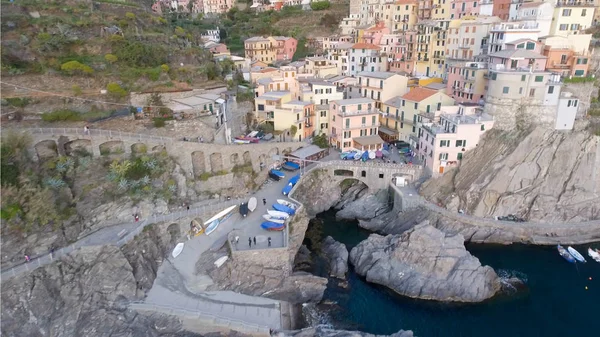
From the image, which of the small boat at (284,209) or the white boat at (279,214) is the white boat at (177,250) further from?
the small boat at (284,209)

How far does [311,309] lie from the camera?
93.2ft

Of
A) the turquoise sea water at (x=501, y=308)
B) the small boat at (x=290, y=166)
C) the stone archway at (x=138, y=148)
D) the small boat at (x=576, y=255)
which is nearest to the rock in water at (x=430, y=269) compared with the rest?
the turquoise sea water at (x=501, y=308)

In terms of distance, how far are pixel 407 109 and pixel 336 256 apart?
2282cm

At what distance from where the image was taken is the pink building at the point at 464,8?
58562 millimetres

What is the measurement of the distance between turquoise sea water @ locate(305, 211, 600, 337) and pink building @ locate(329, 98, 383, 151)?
17469 mm

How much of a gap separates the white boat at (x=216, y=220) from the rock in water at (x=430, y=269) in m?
13.1

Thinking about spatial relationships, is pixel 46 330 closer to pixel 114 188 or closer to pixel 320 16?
pixel 114 188

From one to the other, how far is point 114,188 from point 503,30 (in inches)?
1865

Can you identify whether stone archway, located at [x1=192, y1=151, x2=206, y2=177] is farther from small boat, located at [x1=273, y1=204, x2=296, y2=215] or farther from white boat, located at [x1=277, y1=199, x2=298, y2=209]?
small boat, located at [x1=273, y1=204, x2=296, y2=215]

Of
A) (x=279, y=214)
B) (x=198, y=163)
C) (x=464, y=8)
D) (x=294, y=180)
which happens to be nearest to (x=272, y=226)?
(x=279, y=214)

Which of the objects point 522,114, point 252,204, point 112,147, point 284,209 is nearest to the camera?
point 284,209

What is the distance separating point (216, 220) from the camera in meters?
32.7

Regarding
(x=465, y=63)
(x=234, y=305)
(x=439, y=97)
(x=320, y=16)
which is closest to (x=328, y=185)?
(x=439, y=97)

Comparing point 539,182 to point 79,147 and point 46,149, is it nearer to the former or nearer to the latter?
point 79,147
